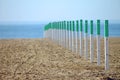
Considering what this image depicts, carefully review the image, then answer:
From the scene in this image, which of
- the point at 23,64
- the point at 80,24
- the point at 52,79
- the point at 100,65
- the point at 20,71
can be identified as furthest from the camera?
the point at 80,24

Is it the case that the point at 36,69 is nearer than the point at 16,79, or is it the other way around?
the point at 16,79

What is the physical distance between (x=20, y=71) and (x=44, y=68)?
3.37 feet

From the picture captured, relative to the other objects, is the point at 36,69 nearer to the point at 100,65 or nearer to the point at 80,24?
the point at 100,65

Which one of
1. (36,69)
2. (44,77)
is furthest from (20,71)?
(44,77)

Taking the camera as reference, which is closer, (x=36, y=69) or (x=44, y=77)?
(x=44, y=77)

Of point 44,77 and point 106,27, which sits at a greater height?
point 106,27

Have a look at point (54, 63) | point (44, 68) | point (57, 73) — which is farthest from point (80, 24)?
point (57, 73)

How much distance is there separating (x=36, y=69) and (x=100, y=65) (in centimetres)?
222

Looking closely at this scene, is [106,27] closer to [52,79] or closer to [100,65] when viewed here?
[100,65]

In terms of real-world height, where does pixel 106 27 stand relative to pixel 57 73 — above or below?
above

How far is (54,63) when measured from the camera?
57.6 feet

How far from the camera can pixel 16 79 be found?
13398 mm

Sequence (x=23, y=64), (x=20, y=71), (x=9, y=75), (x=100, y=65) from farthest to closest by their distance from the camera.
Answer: (x=23, y=64) < (x=100, y=65) < (x=20, y=71) < (x=9, y=75)

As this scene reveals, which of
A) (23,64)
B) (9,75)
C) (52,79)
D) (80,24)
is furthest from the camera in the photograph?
(80,24)
